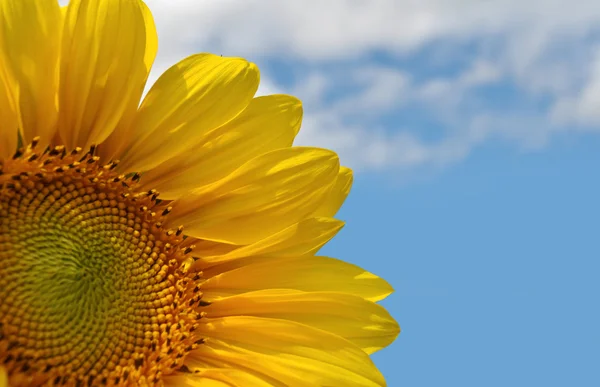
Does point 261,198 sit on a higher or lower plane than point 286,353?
higher

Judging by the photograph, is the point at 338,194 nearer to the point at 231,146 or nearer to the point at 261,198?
the point at 261,198

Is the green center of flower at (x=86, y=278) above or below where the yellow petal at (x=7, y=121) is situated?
below

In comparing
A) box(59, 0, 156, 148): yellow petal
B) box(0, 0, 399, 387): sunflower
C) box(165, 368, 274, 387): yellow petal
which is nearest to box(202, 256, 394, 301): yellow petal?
box(0, 0, 399, 387): sunflower

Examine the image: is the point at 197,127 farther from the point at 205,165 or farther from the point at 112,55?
the point at 112,55

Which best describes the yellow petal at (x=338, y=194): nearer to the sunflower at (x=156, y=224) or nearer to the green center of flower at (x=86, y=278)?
the sunflower at (x=156, y=224)

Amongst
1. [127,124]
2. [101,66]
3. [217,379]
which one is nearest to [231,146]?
[127,124]

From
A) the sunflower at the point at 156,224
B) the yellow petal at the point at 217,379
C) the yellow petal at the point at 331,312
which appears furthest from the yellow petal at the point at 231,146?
the yellow petal at the point at 217,379

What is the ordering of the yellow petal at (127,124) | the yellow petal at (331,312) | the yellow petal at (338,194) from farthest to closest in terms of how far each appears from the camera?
the yellow petal at (338,194)
the yellow petal at (331,312)
the yellow petal at (127,124)
